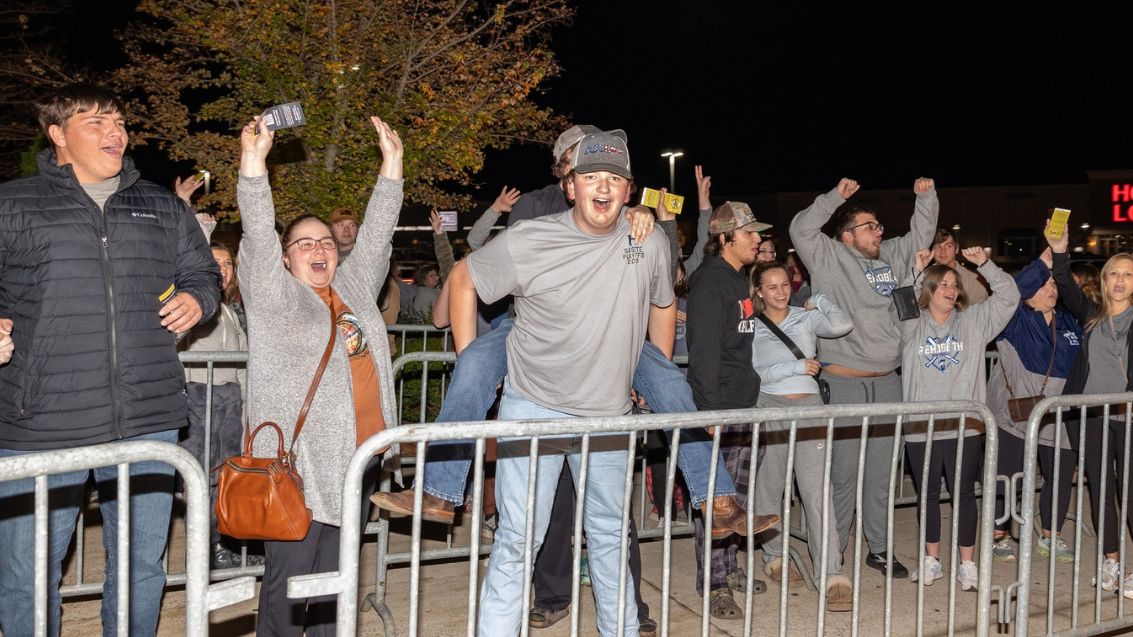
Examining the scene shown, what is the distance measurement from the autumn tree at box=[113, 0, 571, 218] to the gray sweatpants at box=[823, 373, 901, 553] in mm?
9933

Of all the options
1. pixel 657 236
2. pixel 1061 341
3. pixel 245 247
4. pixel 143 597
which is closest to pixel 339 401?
pixel 245 247

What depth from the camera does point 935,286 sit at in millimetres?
5715

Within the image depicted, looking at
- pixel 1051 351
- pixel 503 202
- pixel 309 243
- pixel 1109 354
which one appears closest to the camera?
pixel 309 243

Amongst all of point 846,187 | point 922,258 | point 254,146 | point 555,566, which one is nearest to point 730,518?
point 555,566

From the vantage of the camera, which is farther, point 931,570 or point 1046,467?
point 1046,467

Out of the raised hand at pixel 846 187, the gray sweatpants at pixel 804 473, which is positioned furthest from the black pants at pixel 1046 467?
the raised hand at pixel 846 187

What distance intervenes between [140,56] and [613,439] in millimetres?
14223

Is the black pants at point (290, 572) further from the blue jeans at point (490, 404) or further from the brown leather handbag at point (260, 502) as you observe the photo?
the blue jeans at point (490, 404)

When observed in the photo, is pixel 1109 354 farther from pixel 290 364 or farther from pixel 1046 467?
pixel 290 364

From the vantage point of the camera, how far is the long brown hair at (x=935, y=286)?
225 inches

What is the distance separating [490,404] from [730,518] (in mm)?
1124

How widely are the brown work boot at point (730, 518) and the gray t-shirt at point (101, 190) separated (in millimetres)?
2618

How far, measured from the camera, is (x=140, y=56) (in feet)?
49.4

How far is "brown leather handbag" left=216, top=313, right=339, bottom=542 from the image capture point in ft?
10.9
